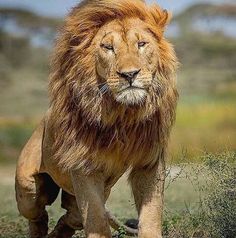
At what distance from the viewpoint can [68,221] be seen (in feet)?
22.2

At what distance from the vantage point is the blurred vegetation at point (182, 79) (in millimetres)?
22328

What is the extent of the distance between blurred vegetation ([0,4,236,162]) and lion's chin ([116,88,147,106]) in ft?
42.3

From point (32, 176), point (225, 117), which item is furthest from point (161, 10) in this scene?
point (225, 117)

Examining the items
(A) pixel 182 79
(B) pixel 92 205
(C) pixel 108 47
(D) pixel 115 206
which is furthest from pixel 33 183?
(A) pixel 182 79

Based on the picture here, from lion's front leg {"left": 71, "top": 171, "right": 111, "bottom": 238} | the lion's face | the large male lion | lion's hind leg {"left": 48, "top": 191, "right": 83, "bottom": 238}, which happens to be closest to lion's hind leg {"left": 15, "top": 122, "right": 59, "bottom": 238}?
lion's hind leg {"left": 48, "top": 191, "right": 83, "bottom": 238}

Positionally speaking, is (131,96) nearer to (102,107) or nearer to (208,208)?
(102,107)

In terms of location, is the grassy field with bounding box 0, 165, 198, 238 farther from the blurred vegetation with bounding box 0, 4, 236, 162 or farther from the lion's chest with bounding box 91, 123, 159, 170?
the blurred vegetation with bounding box 0, 4, 236, 162

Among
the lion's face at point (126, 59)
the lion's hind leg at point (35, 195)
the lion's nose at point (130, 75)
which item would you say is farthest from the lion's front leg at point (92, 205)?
the lion's hind leg at point (35, 195)

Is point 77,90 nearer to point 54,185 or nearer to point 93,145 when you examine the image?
point 93,145

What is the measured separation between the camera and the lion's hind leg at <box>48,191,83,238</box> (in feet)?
22.0

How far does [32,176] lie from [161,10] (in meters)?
1.72

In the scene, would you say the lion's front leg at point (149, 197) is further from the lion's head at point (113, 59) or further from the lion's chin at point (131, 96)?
the lion's chin at point (131, 96)

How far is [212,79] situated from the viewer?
106 feet

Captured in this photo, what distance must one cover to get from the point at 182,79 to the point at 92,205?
2434cm
